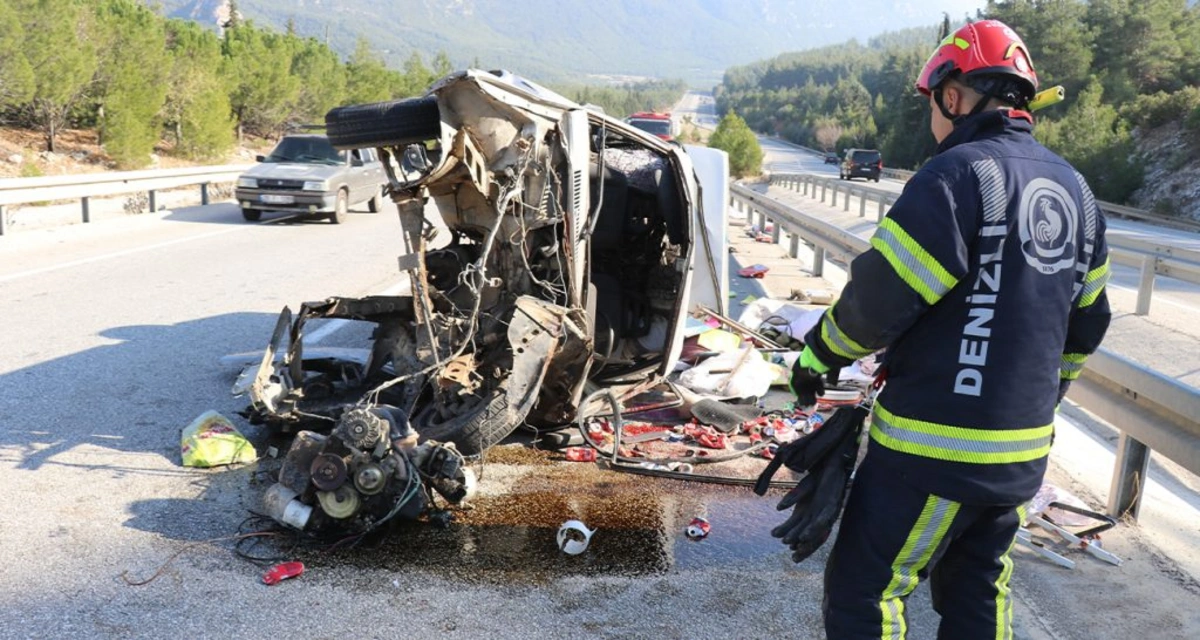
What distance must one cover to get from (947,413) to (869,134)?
3188 inches

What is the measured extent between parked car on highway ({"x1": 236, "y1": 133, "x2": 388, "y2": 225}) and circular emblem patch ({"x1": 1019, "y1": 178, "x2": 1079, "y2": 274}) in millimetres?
13953

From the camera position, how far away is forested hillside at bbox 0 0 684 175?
25.5 meters

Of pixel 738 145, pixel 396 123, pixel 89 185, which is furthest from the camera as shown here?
pixel 738 145

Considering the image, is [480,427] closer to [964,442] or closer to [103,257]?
[964,442]

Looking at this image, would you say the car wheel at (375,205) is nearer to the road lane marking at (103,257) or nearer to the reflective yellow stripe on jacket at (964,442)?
the road lane marking at (103,257)

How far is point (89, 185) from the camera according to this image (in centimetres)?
1588

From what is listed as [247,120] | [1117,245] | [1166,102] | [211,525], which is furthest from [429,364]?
[1166,102]

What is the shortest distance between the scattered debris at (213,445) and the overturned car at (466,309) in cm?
21

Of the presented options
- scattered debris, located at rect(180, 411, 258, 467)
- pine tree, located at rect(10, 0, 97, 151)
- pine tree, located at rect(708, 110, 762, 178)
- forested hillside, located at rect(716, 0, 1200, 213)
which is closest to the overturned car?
scattered debris, located at rect(180, 411, 258, 467)

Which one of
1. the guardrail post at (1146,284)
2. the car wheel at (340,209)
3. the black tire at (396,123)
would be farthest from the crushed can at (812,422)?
the car wheel at (340,209)

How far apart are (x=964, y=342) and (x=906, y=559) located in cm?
60

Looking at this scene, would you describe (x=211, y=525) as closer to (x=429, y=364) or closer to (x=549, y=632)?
(x=429, y=364)

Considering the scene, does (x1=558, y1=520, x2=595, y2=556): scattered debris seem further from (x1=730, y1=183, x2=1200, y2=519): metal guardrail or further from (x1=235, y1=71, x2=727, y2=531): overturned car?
(x1=730, y1=183, x2=1200, y2=519): metal guardrail

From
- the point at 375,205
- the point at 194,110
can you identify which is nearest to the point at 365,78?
the point at 194,110
